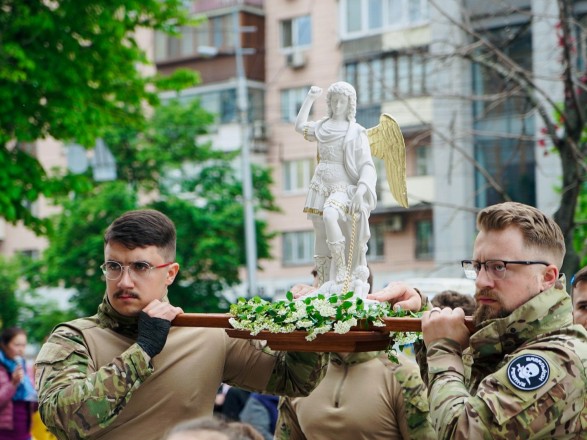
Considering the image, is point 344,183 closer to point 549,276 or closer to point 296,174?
point 549,276

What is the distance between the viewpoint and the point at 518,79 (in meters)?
12.1

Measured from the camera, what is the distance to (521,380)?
406 cm

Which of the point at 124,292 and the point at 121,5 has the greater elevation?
the point at 121,5

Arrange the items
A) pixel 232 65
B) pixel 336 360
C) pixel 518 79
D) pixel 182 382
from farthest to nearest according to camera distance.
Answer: pixel 232 65 → pixel 518 79 → pixel 336 360 → pixel 182 382

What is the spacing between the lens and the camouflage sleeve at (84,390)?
15.1 ft

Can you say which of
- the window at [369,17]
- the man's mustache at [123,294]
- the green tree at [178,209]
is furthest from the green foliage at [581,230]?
the window at [369,17]

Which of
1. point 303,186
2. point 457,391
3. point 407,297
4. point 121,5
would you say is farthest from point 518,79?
point 303,186

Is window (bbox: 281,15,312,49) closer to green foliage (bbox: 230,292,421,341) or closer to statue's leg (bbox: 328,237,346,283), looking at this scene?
statue's leg (bbox: 328,237,346,283)

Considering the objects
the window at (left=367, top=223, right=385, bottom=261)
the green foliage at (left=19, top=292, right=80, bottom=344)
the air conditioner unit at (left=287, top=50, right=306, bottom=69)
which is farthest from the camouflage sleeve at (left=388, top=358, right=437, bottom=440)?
the green foliage at (left=19, top=292, right=80, bottom=344)

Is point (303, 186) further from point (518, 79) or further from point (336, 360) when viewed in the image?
point (336, 360)

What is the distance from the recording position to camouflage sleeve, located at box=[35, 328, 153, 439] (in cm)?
460

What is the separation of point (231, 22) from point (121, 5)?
25476 millimetres

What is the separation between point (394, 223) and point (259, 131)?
245 inches

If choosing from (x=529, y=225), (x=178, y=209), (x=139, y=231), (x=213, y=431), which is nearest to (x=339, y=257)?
(x=139, y=231)
